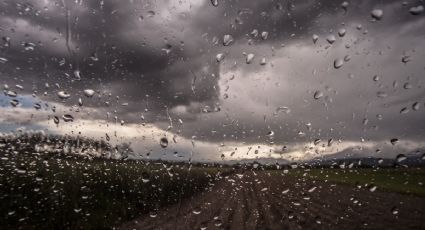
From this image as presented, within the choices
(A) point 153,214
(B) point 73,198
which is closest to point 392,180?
(A) point 153,214

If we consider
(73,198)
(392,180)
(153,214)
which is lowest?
(153,214)

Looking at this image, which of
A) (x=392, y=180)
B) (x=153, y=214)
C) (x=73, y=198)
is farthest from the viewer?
(x=392, y=180)

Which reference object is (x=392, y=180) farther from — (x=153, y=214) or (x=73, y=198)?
(x=73, y=198)

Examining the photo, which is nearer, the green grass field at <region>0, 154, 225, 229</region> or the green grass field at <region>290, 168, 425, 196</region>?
the green grass field at <region>0, 154, 225, 229</region>

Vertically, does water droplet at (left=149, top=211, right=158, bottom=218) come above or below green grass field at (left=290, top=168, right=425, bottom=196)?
below

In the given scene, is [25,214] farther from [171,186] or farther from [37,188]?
[171,186]

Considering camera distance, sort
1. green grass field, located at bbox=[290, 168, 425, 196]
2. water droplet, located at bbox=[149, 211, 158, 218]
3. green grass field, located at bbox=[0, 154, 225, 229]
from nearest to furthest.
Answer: green grass field, located at bbox=[0, 154, 225, 229] < water droplet, located at bbox=[149, 211, 158, 218] < green grass field, located at bbox=[290, 168, 425, 196]

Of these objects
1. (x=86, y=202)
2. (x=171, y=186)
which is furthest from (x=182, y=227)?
(x=171, y=186)

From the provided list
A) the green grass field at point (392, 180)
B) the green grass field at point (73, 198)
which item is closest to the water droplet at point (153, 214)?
the green grass field at point (73, 198)

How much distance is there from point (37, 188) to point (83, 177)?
6.91 metres

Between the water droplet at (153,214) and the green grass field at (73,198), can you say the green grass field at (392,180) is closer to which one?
the green grass field at (73,198)

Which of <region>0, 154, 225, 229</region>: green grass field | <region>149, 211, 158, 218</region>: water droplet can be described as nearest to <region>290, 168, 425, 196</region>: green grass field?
<region>0, 154, 225, 229</region>: green grass field

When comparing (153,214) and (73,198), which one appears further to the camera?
(153,214)

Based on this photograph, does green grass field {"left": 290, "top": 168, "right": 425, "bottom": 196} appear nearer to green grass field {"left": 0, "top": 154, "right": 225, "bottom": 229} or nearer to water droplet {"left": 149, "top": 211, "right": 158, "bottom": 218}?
green grass field {"left": 0, "top": 154, "right": 225, "bottom": 229}
